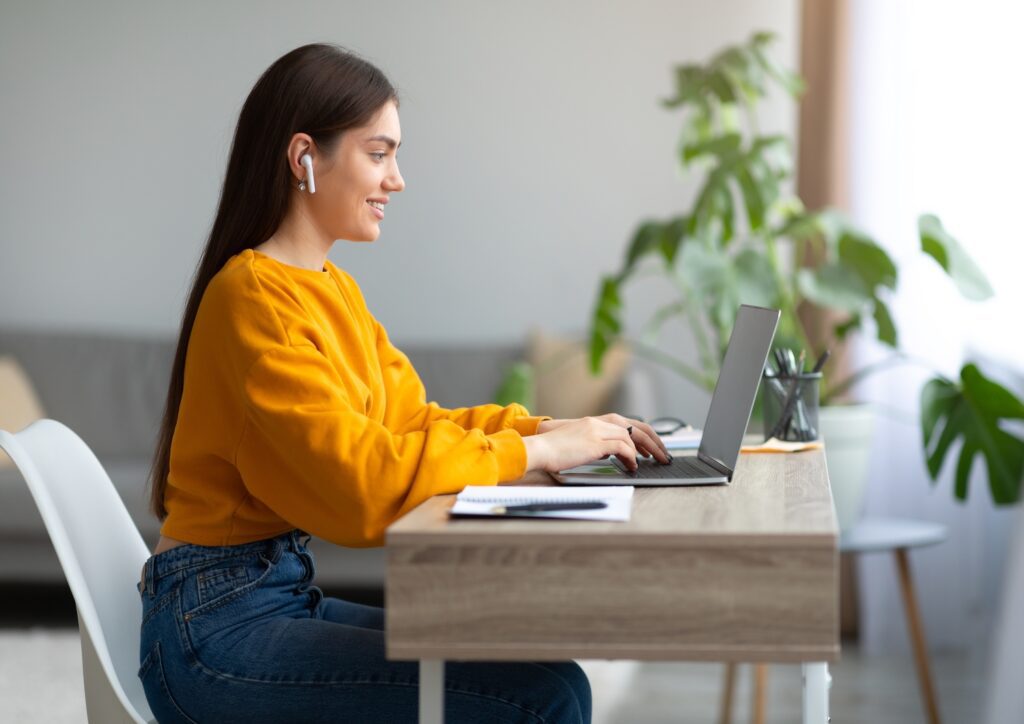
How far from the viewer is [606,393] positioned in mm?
3910

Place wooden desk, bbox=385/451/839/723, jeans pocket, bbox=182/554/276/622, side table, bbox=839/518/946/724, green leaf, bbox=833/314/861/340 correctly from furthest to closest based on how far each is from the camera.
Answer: green leaf, bbox=833/314/861/340, side table, bbox=839/518/946/724, jeans pocket, bbox=182/554/276/622, wooden desk, bbox=385/451/839/723

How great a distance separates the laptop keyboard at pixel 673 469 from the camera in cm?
146

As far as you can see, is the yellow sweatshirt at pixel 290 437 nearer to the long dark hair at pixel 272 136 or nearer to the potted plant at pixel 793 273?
the long dark hair at pixel 272 136

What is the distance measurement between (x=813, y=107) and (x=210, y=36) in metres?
2.12

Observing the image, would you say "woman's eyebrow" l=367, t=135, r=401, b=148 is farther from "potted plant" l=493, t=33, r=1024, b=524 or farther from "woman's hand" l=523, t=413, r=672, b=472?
"potted plant" l=493, t=33, r=1024, b=524

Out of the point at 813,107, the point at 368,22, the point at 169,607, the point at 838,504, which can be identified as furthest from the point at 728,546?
the point at 368,22

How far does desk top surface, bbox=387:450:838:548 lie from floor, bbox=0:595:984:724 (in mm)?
1552

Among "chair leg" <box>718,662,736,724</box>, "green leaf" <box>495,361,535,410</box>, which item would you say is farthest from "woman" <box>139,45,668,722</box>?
"green leaf" <box>495,361,535,410</box>

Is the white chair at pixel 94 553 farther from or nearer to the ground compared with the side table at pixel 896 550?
farther from the ground

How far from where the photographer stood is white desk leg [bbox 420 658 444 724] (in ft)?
3.81

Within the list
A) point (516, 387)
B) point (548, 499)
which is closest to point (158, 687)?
point (548, 499)

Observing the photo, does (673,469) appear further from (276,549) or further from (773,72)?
(773,72)

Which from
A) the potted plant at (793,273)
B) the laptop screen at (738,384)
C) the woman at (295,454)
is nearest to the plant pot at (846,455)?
the potted plant at (793,273)

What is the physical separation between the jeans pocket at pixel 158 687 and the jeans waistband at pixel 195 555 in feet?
0.25
